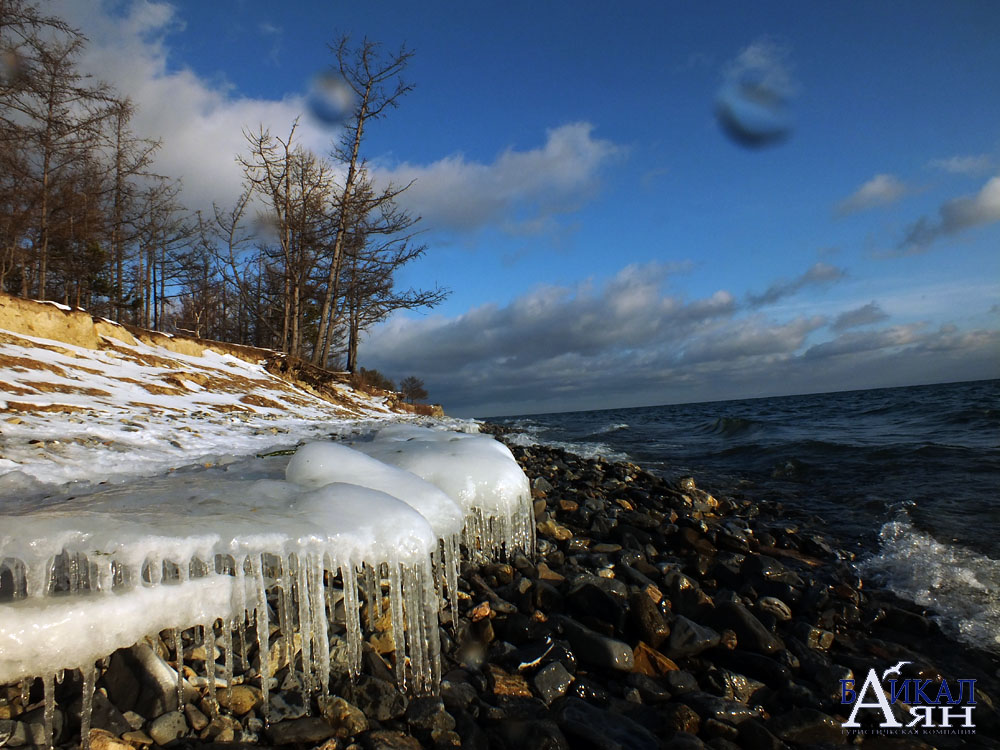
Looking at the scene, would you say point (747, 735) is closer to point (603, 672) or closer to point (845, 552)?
point (603, 672)

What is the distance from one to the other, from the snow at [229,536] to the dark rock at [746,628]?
153 centimetres

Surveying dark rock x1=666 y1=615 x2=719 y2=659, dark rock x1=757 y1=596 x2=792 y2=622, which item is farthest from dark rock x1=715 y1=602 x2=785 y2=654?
dark rock x1=757 y1=596 x2=792 y2=622

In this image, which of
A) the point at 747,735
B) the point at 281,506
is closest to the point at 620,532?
the point at 747,735

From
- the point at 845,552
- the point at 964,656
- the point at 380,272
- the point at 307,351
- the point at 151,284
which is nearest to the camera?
the point at 964,656

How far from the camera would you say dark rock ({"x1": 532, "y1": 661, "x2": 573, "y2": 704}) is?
2.40 metres

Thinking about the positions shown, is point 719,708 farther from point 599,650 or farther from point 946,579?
point 946,579

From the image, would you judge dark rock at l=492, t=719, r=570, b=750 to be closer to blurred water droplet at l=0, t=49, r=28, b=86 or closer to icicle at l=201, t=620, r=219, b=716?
icicle at l=201, t=620, r=219, b=716

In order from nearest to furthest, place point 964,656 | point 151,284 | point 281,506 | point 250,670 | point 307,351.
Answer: point 250,670 < point 281,506 < point 964,656 < point 151,284 < point 307,351

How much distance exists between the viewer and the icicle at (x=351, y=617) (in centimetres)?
226

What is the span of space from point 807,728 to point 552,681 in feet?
3.86

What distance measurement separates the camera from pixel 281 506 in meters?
2.47

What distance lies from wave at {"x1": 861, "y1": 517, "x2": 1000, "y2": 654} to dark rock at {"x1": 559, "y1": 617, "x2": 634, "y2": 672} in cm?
241

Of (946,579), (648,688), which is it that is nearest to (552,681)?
(648,688)

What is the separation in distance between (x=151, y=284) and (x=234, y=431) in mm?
20723
